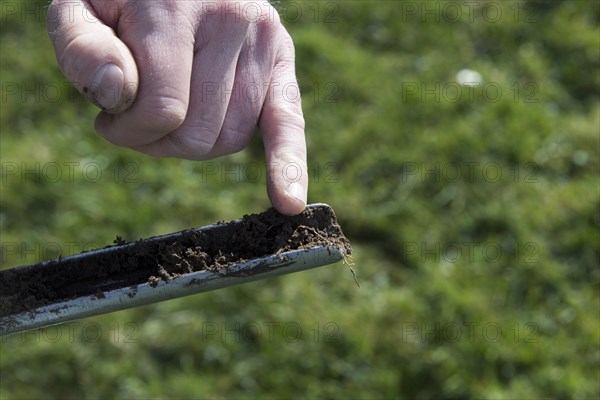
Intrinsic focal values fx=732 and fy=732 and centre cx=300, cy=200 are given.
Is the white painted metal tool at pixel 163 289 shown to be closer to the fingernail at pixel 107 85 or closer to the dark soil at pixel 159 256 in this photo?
the dark soil at pixel 159 256

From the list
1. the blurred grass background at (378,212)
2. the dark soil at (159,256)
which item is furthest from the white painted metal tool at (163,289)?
the blurred grass background at (378,212)

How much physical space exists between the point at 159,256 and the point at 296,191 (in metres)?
0.37

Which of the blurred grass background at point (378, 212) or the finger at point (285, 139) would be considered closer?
the finger at point (285, 139)

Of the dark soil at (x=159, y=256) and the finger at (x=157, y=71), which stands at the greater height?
the finger at (x=157, y=71)

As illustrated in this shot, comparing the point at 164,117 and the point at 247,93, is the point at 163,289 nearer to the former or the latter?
the point at 164,117

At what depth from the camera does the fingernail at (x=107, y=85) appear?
62.4 inches

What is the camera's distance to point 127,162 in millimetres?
3914

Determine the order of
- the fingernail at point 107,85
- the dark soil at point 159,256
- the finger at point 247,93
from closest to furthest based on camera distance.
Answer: the fingernail at point 107,85
the dark soil at point 159,256
the finger at point 247,93

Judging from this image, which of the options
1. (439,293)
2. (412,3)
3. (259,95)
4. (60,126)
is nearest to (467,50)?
(412,3)

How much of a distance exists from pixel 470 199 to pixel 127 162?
1.81m

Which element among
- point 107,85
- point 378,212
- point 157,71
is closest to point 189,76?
point 157,71

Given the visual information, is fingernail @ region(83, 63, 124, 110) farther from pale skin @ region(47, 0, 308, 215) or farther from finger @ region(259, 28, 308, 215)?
finger @ region(259, 28, 308, 215)

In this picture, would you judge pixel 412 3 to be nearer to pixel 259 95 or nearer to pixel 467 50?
pixel 467 50

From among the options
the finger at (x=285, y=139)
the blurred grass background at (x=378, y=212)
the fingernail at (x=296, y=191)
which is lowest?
the blurred grass background at (x=378, y=212)
